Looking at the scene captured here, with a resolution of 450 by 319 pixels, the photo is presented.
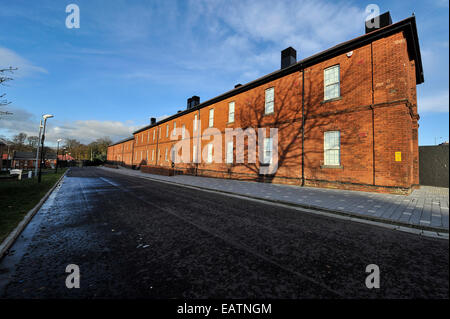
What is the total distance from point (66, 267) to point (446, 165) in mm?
19184

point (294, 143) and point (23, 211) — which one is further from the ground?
point (294, 143)

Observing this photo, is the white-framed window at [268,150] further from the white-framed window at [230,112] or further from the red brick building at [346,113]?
the white-framed window at [230,112]

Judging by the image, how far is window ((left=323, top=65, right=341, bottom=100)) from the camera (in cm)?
1100

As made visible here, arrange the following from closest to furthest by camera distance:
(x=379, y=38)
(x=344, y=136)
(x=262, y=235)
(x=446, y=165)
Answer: (x=262, y=235)
(x=379, y=38)
(x=344, y=136)
(x=446, y=165)

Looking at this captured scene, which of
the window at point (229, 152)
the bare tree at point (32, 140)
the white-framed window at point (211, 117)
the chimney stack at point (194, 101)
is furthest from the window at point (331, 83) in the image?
the bare tree at point (32, 140)

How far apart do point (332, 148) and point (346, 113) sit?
207 cm

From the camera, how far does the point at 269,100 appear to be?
48.8ft

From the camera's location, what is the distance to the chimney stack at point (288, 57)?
47.9 feet

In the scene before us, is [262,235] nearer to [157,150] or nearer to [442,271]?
[442,271]

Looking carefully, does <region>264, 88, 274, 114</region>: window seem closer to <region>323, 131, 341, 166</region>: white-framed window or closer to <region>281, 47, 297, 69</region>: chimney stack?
<region>281, 47, 297, 69</region>: chimney stack

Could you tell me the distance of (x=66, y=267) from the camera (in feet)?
8.66

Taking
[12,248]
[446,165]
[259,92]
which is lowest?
[12,248]

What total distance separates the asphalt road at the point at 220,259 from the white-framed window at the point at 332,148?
677 cm

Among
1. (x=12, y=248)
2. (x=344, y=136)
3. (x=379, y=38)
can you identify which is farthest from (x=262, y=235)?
(x=379, y=38)
